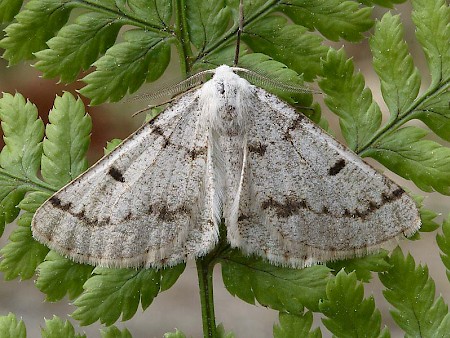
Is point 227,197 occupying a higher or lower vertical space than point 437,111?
lower

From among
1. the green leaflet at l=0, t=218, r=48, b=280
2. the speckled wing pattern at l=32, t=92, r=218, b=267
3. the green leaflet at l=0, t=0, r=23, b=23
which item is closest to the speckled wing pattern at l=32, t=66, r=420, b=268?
the speckled wing pattern at l=32, t=92, r=218, b=267

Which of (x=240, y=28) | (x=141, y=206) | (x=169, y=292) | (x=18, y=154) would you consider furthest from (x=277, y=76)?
(x=169, y=292)

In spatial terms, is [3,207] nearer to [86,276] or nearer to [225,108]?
[86,276]

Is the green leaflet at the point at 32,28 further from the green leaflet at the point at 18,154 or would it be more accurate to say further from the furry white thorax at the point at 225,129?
the furry white thorax at the point at 225,129

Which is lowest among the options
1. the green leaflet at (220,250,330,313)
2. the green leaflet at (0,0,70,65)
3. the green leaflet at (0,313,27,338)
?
the green leaflet at (0,313,27,338)

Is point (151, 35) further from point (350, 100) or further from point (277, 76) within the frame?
point (350, 100)

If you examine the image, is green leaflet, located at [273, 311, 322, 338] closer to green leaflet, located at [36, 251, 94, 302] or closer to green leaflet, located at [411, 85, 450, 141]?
green leaflet, located at [36, 251, 94, 302]

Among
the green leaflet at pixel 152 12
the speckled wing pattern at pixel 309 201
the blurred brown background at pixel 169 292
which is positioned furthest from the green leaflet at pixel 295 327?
the blurred brown background at pixel 169 292

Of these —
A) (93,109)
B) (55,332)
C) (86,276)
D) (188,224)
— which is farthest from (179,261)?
(93,109)
